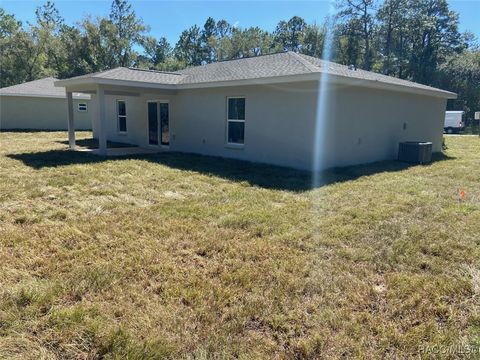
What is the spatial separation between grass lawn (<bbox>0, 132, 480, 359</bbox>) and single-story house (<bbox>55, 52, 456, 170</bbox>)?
9.93 ft

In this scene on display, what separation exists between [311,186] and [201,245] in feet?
13.1

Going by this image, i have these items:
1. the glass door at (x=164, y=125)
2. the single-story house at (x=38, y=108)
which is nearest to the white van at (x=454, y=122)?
the glass door at (x=164, y=125)

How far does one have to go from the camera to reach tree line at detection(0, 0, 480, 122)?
3606 cm

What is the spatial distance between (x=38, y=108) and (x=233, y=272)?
77.3 feet

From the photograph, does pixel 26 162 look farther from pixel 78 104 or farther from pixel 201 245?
pixel 78 104

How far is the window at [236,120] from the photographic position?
1112cm

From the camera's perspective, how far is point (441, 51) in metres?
40.1

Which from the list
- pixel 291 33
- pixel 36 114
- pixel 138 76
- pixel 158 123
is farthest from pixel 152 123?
pixel 291 33

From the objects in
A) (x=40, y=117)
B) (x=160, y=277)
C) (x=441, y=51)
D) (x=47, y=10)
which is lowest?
(x=160, y=277)

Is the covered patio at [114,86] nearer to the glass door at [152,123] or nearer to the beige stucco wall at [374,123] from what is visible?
the glass door at [152,123]

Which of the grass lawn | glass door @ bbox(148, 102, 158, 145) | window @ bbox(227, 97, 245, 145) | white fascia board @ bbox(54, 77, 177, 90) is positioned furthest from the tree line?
the grass lawn

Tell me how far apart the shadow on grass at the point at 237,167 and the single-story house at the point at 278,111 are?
1.85ft

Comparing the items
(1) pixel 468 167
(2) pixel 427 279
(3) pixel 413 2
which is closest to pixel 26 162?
(2) pixel 427 279

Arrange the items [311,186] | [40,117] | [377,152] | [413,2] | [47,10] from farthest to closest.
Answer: [47,10], [413,2], [40,117], [377,152], [311,186]
